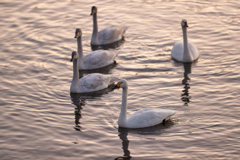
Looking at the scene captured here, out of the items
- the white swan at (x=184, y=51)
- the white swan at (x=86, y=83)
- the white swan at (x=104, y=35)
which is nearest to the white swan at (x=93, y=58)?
the white swan at (x=86, y=83)

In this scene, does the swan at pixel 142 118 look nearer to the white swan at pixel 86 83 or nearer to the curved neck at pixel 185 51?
the white swan at pixel 86 83

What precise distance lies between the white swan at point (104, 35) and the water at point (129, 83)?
0.48 meters

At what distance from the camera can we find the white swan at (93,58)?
57.4 ft

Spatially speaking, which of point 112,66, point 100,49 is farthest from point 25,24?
point 112,66

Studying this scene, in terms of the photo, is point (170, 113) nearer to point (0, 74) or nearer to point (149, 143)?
point (149, 143)

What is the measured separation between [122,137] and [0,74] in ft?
21.0

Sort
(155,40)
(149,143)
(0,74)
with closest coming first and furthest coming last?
1. (149,143)
2. (0,74)
3. (155,40)

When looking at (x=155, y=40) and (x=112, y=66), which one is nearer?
(x=112, y=66)

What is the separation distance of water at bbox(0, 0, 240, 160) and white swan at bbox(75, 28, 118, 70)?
50 centimetres

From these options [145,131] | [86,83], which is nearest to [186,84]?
[86,83]

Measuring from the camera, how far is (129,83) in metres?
16.0

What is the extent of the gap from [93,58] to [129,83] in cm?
218

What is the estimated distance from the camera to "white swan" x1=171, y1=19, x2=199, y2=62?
1748 cm

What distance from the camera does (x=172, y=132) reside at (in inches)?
499
